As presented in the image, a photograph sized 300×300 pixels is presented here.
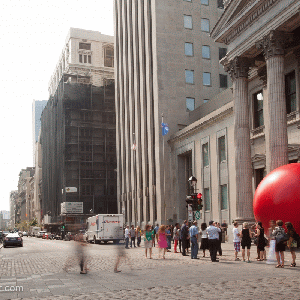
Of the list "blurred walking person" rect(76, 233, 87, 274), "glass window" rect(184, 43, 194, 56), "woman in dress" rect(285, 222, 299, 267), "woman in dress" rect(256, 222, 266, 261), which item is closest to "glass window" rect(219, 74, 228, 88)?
"glass window" rect(184, 43, 194, 56)

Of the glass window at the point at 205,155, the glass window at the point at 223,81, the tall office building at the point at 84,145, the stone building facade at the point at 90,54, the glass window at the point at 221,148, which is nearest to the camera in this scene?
the glass window at the point at 221,148

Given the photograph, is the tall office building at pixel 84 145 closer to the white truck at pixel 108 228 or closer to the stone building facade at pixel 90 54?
the stone building facade at pixel 90 54

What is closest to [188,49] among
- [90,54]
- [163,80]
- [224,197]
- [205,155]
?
[163,80]

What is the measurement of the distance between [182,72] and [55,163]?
52450mm

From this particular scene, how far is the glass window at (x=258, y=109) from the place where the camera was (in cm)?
3428

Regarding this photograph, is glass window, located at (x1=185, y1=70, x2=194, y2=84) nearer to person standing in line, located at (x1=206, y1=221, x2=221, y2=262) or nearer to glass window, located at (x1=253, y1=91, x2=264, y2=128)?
glass window, located at (x1=253, y1=91, x2=264, y2=128)

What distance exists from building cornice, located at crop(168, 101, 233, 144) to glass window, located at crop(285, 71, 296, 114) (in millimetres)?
9254

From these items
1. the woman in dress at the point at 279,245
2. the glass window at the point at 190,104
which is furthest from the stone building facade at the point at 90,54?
the woman in dress at the point at 279,245

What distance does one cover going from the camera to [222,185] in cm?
4266

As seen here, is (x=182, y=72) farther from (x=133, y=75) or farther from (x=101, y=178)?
(x=101, y=178)

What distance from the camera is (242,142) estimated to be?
104 ft

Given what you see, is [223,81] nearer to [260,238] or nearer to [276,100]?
[276,100]

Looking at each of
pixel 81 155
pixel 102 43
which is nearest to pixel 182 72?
pixel 81 155

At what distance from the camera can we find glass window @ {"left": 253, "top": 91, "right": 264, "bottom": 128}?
34281 millimetres
